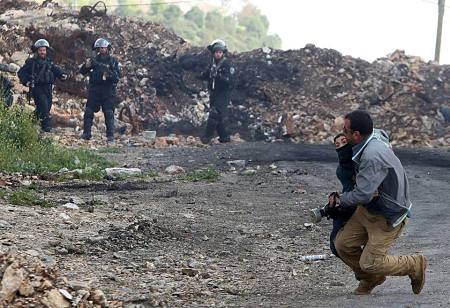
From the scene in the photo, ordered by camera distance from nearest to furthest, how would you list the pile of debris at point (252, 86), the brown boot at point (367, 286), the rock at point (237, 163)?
the brown boot at point (367, 286) < the rock at point (237, 163) < the pile of debris at point (252, 86)

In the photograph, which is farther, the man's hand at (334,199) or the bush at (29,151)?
the bush at (29,151)

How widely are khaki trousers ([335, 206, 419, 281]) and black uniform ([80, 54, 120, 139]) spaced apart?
11729mm

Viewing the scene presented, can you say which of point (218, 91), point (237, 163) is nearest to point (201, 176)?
point (237, 163)

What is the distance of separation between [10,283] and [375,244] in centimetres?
252

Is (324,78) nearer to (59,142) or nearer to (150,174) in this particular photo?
(59,142)

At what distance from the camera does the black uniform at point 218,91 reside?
17500mm

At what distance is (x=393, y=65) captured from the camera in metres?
23.6

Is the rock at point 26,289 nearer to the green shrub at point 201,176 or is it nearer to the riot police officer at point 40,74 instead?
the green shrub at point 201,176

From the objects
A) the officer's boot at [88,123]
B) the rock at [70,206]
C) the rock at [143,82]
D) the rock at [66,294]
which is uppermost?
the rock at [143,82]

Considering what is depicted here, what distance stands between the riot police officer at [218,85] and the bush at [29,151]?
14.5 ft

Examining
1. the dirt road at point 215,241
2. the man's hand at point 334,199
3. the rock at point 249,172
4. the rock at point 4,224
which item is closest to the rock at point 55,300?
the dirt road at point 215,241

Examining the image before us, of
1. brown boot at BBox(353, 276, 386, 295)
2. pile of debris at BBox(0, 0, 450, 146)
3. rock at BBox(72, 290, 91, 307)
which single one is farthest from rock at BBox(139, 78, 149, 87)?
rock at BBox(72, 290, 91, 307)

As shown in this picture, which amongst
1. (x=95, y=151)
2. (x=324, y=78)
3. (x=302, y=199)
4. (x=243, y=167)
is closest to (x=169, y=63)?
(x=324, y=78)

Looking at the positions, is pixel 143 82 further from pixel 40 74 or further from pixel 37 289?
pixel 37 289
